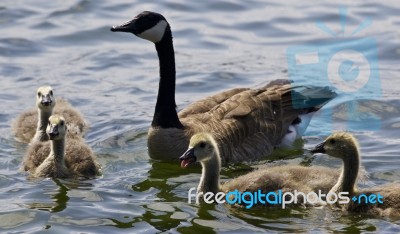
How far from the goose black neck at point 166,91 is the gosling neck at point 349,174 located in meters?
2.95

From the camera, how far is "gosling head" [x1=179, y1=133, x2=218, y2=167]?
444 inches

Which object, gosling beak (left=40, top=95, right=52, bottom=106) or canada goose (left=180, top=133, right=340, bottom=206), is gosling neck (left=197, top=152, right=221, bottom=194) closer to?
canada goose (left=180, top=133, right=340, bottom=206)

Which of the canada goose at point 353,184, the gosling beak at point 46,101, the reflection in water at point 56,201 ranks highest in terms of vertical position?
the gosling beak at point 46,101

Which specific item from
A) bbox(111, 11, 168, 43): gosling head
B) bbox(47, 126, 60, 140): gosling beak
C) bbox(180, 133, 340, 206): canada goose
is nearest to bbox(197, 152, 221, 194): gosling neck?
bbox(180, 133, 340, 206): canada goose

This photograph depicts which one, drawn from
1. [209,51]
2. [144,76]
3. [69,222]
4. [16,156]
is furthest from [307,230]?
[209,51]

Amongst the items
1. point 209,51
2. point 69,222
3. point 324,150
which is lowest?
point 69,222

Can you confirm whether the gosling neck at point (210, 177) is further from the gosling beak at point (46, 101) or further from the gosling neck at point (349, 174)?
the gosling beak at point (46, 101)

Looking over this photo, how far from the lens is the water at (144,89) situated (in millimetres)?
11109

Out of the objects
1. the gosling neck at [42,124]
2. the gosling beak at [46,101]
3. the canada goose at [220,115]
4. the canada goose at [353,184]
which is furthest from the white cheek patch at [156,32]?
the canada goose at [353,184]

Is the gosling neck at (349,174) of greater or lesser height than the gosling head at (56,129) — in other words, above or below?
below

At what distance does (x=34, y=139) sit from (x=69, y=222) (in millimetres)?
2873

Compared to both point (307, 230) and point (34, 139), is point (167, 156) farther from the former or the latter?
point (307, 230)

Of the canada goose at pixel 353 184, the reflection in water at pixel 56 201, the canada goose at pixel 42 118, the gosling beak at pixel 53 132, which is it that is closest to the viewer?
the canada goose at pixel 353 184

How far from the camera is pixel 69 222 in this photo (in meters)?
11.1
